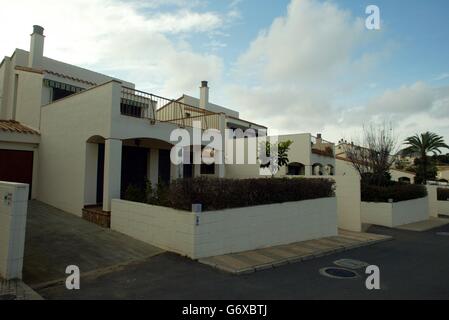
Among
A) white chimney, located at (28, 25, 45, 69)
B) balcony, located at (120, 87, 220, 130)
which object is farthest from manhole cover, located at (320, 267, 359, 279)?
white chimney, located at (28, 25, 45, 69)

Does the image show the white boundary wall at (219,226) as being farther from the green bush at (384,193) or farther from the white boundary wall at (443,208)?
the white boundary wall at (443,208)

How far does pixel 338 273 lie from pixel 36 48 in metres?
16.8

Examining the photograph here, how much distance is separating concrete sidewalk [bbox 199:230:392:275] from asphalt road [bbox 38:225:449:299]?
0.68 feet

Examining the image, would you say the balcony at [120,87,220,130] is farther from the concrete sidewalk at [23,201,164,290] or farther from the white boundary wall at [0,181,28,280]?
the white boundary wall at [0,181,28,280]

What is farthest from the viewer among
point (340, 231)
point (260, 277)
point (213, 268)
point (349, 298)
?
point (340, 231)

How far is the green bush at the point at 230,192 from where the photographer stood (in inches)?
310

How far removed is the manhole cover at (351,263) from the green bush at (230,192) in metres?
2.53

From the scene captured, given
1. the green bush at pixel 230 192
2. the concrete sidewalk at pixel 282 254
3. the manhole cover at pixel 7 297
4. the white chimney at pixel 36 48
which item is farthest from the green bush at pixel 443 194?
the white chimney at pixel 36 48

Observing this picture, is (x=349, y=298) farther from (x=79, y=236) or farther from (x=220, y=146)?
(x=220, y=146)

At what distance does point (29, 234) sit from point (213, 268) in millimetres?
5328

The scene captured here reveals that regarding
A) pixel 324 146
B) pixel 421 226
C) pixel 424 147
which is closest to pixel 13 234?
pixel 421 226

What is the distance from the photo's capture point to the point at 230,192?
27.2 feet

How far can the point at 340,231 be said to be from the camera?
40.5 feet
